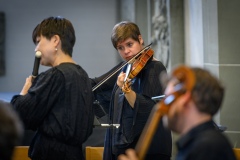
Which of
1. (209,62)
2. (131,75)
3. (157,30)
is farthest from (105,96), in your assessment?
(157,30)

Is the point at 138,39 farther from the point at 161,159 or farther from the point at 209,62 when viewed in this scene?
the point at 209,62

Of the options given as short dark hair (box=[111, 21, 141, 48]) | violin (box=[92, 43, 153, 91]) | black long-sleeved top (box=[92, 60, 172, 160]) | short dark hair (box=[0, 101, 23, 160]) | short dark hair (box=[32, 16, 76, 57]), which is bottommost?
black long-sleeved top (box=[92, 60, 172, 160])

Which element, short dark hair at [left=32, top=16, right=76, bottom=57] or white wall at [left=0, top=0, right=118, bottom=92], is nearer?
short dark hair at [left=32, top=16, right=76, bottom=57]

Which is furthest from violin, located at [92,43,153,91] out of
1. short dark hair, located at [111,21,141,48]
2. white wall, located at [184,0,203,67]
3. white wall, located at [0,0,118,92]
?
white wall, located at [0,0,118,92]

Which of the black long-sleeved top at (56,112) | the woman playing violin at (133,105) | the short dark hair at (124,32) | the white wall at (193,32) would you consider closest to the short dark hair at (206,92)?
the black long-sleeved top at (56,112)

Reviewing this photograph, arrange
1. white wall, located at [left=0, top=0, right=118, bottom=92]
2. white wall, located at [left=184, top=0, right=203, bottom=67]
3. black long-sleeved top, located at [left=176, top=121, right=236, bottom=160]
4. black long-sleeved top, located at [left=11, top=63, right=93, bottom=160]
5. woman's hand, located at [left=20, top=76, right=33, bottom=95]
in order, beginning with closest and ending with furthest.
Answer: black long-sleeved top, located at [left=176, top=121, right=236, bottom=160] → black long-sleeved top, located at [left=11, top=63, right=93, bottom=160] → woman's hand, located at [left=20, top=76, right=33, bottom=95] → white wall, located at [left=184, top=0, right=203, bottom=67] → white wall, located at [left=0, top=0, right=118, bottom=92]

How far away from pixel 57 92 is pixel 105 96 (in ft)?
3.20

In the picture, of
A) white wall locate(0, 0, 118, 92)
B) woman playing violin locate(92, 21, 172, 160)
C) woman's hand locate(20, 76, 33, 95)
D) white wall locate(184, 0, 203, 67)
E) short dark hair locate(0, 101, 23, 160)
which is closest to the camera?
short dark hair locate(0, 101, 23, 160)

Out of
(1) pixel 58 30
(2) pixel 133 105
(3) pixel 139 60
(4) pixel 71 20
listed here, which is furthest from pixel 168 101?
(4) pixel 71 20

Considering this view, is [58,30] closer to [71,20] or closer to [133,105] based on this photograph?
[133,105]

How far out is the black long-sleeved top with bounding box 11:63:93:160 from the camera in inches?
108

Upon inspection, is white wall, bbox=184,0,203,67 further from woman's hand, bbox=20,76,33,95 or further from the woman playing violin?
woman's hand, bbox=20,76,33,95

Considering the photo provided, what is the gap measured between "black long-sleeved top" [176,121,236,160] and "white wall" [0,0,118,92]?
6.57 meters

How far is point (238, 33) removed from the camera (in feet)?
14.8
